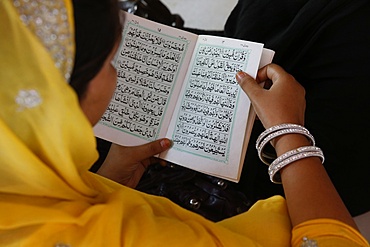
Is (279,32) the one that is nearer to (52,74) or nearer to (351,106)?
(351,106)

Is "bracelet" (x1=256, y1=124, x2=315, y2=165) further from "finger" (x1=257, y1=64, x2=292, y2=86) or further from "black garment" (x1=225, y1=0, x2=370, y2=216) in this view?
"black garment" (x1=225, y1=0, x2=370, y2=216)

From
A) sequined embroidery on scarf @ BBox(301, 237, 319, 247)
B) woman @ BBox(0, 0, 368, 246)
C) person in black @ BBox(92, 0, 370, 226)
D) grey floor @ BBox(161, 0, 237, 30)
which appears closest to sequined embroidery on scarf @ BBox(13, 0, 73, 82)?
woman @ BBox(0, 0, 368, 246)

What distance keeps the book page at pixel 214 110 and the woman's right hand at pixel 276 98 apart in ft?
0.10

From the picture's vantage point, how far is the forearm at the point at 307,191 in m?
0.70

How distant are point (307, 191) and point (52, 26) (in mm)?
431

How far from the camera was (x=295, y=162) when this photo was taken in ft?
2.50

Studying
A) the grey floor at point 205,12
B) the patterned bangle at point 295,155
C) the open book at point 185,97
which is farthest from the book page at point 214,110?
the grey floor at point 205,12

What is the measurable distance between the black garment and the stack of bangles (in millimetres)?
200

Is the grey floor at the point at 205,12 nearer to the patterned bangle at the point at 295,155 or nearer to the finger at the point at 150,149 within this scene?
the finger at the point at 150,149

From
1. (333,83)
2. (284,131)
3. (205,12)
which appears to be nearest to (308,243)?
(284,131)

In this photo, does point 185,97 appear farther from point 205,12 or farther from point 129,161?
point 205,12

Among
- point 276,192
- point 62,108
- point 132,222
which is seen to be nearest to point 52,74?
point 62,108

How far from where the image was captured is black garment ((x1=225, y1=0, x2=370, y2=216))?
979 mm

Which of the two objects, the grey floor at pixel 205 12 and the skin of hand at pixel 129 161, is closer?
the skin of hand at pixel 129 161
